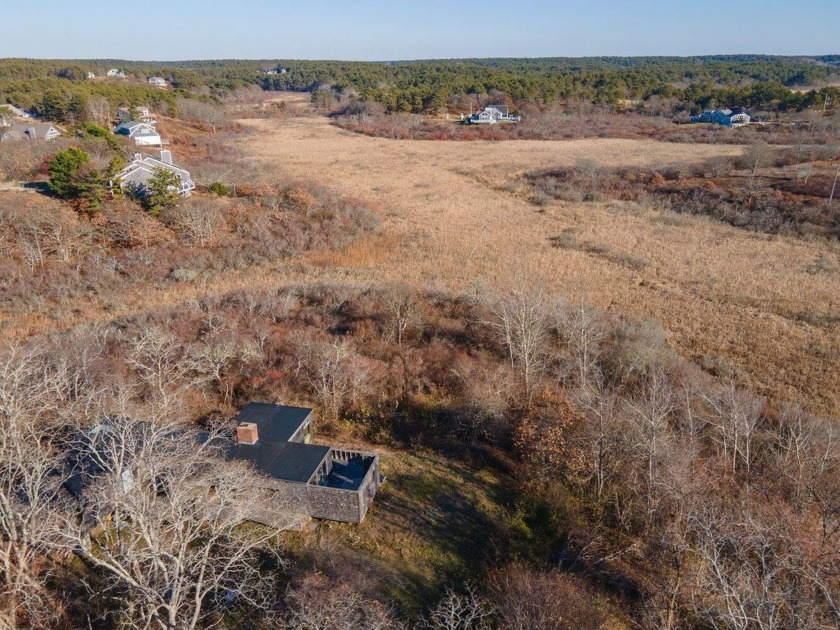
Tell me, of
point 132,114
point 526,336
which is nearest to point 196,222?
point 526,336

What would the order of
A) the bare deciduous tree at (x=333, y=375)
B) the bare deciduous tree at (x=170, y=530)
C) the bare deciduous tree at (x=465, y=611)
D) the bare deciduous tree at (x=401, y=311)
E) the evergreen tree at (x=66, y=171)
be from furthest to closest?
1. the evergreen tree at (x=66, y=171)
2. the bare deciduous tree at (x=401, y=311)
3. the bare deciduous tree at (x=333, y=375)
4. the bare deciduous tree at (x=465, y=611)
5. the bare deciduous tree at (x=170, y=530)

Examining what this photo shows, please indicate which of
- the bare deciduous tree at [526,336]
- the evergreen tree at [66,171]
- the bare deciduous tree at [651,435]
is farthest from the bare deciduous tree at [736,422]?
the evergreen tree at [66,171]

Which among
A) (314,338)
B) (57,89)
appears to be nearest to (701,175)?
(314,338)

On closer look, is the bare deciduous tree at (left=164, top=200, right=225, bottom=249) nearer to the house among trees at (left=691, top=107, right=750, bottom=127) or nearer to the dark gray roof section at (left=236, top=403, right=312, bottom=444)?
the dark gray roof section at (left=236, top=403, right=312, bottom=444)

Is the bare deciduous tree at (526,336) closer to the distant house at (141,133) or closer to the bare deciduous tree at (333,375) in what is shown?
the bare deciduous tree at (333,375)

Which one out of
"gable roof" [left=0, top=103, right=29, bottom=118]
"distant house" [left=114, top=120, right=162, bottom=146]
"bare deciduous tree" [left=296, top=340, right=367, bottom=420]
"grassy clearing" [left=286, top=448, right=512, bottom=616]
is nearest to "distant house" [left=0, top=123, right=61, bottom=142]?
"distant house" [left=114, top=120, right=162, bottom=146]

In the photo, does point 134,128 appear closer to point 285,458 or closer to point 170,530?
point 285,458
